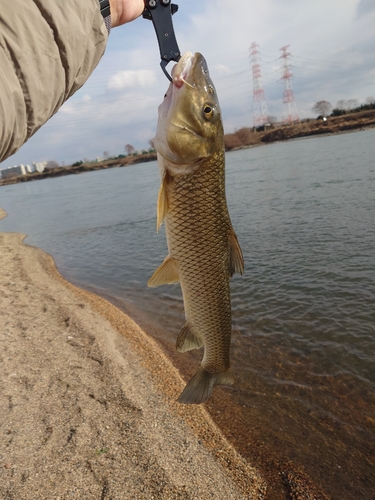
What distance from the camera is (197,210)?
257 cm

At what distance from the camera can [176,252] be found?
272 cm

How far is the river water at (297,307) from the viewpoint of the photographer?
15.6 ft

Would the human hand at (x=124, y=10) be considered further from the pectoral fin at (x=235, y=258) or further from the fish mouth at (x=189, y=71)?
the pectoral fin at (x=235, y=258)

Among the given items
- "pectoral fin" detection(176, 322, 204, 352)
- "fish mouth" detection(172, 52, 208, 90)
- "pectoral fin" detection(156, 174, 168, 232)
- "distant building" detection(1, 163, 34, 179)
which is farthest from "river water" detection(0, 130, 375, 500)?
"distant building" detection(1, 163, 34, 179)

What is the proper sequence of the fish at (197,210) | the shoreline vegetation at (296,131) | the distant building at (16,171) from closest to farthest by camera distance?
the fish at (197,210) < the shoreline vegetation at (296,131) < the distant building at (16,171)

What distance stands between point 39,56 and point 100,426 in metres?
3.97

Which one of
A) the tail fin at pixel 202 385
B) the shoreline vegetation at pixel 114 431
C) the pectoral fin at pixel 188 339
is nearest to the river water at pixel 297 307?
the shoreline vegetation at pixel 114 431

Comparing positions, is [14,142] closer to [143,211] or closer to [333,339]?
[333,339]

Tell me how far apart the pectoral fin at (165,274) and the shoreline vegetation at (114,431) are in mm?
2059

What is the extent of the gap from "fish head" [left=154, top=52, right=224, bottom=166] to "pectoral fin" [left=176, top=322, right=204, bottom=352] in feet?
4.58

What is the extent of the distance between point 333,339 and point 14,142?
6.91 meters

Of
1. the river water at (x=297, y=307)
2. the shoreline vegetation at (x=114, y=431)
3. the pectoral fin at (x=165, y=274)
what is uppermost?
the pectoral fin at (x=165, y=274)

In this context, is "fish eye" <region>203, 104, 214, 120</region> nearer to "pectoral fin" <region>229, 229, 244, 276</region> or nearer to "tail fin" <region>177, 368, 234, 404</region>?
"pectoral fin" <region>229, 229, 244, 276</region>

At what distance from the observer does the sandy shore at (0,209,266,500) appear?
11.3 ft
